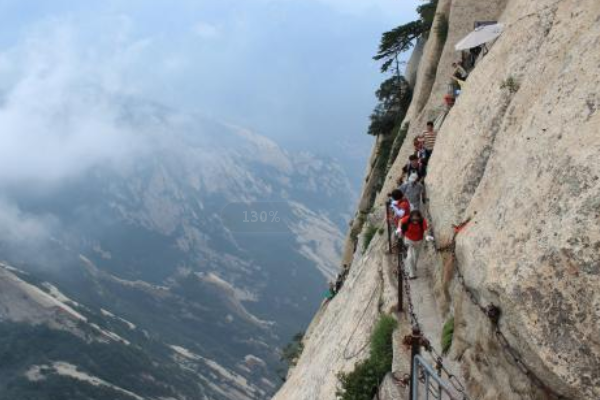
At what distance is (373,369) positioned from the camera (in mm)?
16203

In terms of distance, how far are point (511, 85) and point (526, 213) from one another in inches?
254

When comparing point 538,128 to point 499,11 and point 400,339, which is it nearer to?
point 400,339

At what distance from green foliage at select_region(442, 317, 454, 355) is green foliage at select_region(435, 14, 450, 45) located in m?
29.2

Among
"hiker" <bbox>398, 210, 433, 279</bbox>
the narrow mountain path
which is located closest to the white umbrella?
"hiker" <bbox>398, 210, 433, 279</bbox>

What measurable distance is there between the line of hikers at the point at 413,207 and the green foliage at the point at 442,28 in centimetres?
1768

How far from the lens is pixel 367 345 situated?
18078mm

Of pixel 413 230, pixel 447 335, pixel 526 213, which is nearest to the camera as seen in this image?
pixel 526 213

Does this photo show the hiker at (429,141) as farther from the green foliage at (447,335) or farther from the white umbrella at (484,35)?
the green foliage at (447,335)

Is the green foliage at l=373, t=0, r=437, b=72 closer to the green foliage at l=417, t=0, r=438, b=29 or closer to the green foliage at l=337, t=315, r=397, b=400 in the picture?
the green foliage at l=417, t=0, r=438, b=29

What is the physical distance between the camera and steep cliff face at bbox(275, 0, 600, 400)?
9734 mm

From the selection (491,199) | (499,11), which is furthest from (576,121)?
(499,11)

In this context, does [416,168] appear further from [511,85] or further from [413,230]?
[511,85]

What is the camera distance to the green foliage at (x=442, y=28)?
4053 cm

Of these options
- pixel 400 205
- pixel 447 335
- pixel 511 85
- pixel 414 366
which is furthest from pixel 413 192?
pixel 414 366
